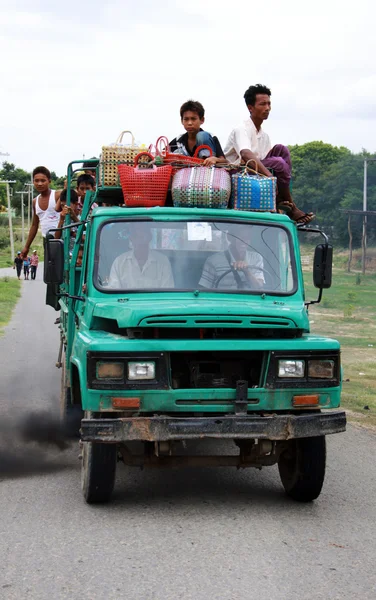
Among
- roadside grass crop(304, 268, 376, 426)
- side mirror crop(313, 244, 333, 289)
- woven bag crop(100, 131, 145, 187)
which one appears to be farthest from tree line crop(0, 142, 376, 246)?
side mirror crop(313, 244, 333, 289)

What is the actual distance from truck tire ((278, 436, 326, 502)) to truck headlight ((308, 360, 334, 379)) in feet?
1.72

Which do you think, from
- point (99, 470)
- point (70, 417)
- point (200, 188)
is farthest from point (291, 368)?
point (70, 417)

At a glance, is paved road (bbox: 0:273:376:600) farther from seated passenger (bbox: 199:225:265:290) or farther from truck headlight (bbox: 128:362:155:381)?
seated passenger (bbox: 199:225:265:290)

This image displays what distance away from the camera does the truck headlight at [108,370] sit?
6062mm

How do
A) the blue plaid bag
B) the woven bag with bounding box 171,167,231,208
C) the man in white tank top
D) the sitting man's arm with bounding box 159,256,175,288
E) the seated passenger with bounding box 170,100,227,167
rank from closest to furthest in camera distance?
the sitting man's arm with bounding box 159,256,175,288 → the woven bag with bounding box 171,167,231,208 → the blue plaid bag → the seated passenger with bounding box 170,100,227,167 → the man in white tank top

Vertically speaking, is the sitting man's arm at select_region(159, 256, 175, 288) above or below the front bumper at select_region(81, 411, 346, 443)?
above

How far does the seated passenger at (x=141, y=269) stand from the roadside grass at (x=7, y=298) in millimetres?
14515

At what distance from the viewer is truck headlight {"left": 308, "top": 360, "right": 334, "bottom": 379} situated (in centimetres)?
633

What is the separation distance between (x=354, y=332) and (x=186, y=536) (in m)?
15.9

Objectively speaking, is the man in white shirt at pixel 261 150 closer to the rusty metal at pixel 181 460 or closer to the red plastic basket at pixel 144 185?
the red plastic basket at pixel 144 185

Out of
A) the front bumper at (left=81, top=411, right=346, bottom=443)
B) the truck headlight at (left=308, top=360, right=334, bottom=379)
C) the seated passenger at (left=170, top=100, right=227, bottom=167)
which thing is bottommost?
the front bumper at (left=81, top=411, right=346, bottom=443)

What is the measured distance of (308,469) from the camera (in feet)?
21.5

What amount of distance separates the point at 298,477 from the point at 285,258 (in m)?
1.74

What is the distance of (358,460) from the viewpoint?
8.30 metres
